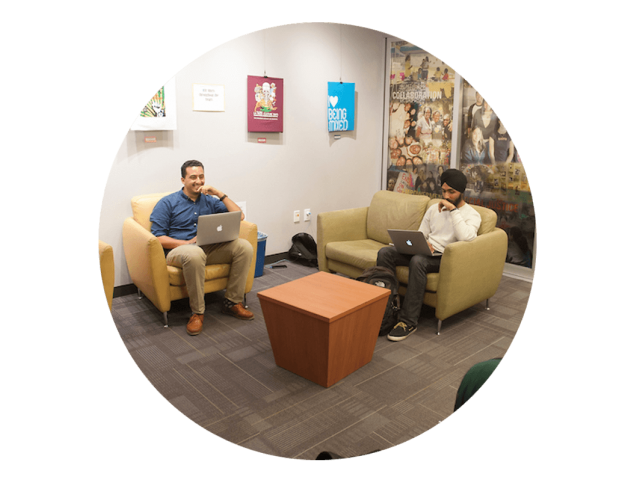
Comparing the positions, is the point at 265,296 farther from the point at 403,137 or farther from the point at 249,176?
the point at 403,137


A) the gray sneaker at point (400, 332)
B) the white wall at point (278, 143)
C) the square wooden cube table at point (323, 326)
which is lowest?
the gray sneaker at point (400, 332)

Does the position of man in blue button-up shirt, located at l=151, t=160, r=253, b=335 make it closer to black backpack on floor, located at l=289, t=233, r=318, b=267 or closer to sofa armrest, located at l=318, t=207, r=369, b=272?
sofa armrest, located at l=318, t=207, r=369, b=272

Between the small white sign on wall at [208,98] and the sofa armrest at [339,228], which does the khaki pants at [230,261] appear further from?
the small white sign on wall at [208,98]

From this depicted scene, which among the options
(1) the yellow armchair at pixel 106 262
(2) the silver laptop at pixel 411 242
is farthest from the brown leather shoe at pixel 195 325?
(2) the silver laptop at pixel 411 242

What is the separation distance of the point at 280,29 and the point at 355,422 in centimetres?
376

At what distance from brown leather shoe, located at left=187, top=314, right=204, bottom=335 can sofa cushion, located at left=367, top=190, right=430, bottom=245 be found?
190 cm

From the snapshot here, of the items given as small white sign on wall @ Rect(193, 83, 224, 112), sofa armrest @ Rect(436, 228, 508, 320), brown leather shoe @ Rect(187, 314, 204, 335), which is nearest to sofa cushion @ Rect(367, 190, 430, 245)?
sofa armrest @ Rect(436, 228, 508, 320)

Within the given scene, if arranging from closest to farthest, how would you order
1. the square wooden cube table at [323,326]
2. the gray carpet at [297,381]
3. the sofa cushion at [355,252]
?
the gray carpet at [297,381] → the square wooden cube table at [323,326] → the sofa cushion at [355,252]

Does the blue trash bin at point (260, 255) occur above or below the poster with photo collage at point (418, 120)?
below

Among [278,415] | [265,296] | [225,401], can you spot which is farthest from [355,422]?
[265,296]

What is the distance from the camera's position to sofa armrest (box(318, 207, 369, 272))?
4586 millimetres

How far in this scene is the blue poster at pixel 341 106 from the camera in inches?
212

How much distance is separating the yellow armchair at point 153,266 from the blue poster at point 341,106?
190 cm

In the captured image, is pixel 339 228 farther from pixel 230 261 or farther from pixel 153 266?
pixel 153 266
